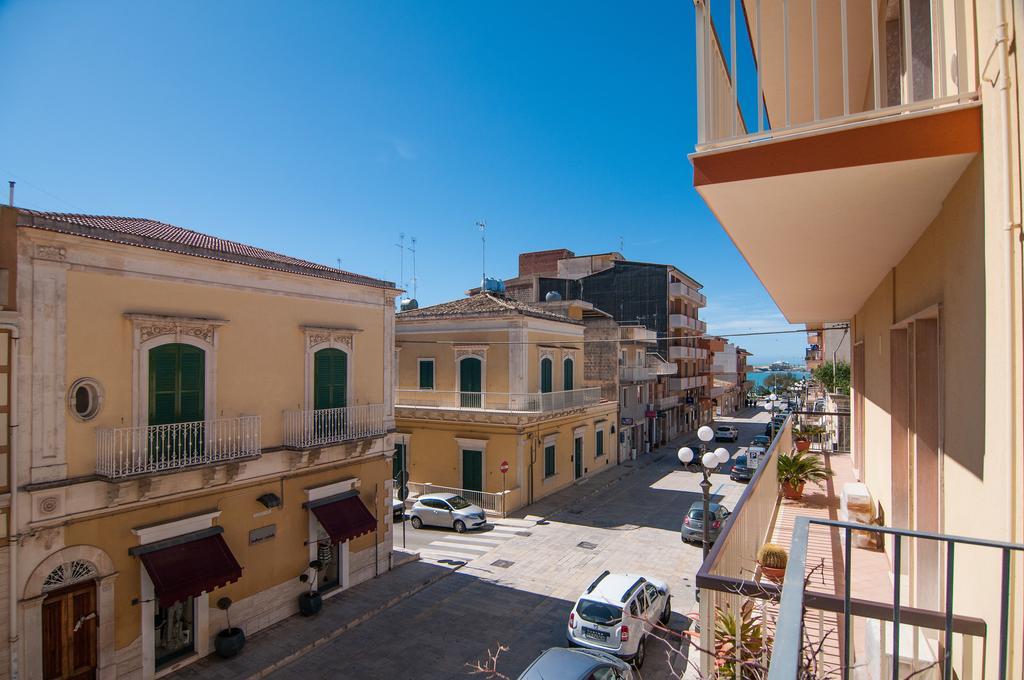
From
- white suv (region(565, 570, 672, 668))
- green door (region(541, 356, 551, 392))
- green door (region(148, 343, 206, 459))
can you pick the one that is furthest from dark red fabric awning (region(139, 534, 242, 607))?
green door (region(541, 356, 551, 392))

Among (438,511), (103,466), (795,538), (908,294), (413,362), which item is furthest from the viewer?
(413,362)

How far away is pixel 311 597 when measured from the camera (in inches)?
474

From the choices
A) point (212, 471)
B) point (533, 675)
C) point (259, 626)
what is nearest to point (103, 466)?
point (212, 471)

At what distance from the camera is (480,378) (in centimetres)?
2217

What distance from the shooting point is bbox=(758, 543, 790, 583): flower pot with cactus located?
209 inches

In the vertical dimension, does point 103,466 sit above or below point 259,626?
above

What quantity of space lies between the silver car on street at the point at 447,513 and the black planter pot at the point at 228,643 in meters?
8.90

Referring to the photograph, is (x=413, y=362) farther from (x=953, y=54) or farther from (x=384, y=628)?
(x=953, y=54)

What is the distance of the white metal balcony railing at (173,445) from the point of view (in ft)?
29.6

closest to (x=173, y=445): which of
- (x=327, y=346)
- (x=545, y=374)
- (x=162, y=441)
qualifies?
(x=162, y=441)

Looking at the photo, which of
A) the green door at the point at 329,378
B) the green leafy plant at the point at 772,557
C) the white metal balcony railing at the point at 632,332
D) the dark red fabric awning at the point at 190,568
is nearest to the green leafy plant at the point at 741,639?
the green leafy plant at the point at 772,557

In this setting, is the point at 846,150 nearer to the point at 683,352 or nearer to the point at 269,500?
the point at 269,500

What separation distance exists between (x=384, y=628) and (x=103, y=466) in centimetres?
641

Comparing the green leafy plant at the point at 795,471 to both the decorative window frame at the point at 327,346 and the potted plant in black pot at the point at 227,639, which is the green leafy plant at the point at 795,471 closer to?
the decorative window frame at the point at 327,346
